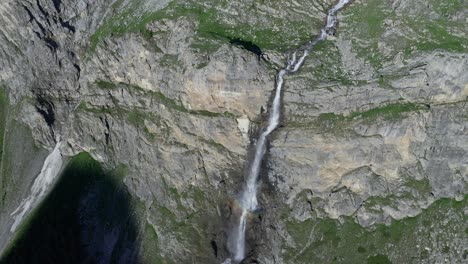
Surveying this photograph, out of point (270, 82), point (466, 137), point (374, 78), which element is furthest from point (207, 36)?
point (466, 137)

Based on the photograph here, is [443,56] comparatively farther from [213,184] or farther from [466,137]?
[213,184]

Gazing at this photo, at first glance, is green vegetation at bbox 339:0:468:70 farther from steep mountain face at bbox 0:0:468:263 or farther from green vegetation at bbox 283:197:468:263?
green vegetation at bbox 283:197:468:263

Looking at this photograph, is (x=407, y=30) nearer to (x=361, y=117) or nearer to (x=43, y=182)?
(x=361, y=117)

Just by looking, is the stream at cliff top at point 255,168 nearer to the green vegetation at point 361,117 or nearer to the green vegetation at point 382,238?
the green vegetation at point 361,117

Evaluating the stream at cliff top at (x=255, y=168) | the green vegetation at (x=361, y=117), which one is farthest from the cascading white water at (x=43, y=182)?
the green vegetation at (x=361, y=117)

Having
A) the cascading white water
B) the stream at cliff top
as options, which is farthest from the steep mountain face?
the cascading white water

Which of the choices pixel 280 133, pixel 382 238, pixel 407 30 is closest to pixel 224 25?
pixel 280 133
